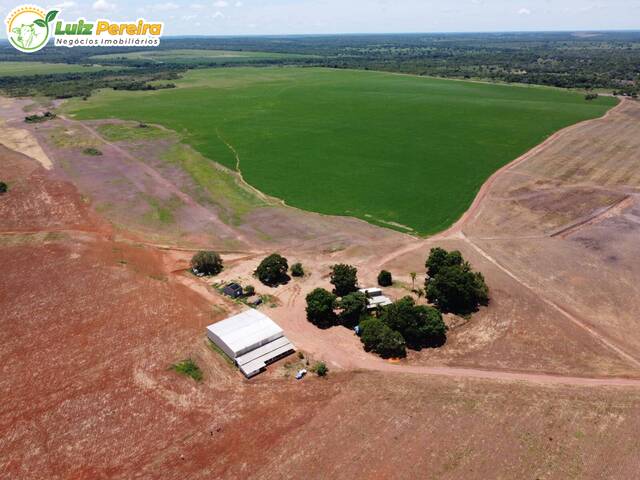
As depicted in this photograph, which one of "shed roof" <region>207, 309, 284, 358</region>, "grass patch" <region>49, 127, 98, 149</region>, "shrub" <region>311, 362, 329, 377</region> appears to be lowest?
"shrub" <region>311, 362, 329, 377</region>

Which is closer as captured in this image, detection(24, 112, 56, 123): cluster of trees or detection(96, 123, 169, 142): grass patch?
detection(96, 123, 169, 142): grass patch

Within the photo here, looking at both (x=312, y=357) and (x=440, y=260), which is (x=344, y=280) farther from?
(x=440, y=260)

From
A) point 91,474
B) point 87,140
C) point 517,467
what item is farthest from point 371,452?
point 87,140

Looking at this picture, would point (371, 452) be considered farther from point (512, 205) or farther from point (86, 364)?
point (512, 205)

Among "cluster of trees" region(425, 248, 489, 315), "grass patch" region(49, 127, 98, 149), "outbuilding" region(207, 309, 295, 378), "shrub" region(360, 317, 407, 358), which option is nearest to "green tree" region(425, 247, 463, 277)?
"cluster of trees" region(425, 248, 489, 315)

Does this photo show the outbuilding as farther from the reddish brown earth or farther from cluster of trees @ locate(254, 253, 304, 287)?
cluster of trees @ locate(254, 253, 304, 287)

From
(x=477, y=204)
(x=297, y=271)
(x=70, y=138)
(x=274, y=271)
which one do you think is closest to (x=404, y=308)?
(x=297, y=271)

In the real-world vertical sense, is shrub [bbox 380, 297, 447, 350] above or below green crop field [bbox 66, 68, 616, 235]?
below
